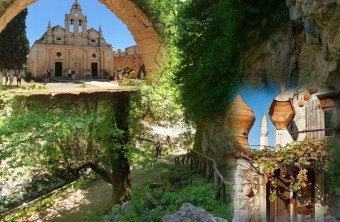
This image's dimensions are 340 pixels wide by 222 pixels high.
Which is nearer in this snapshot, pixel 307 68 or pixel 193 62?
pixel 307 68

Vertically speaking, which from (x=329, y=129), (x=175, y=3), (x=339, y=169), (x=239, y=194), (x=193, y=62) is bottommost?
(x=239, y=194)

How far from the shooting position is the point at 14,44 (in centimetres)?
1831

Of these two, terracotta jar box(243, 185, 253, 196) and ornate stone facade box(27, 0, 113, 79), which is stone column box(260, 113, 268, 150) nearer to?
terracotta jar box(243, 185, 253, 196)

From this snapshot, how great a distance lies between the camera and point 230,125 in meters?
6.41

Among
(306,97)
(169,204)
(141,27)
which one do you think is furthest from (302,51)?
(169,204)

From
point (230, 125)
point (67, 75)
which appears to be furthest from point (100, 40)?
point (230, 125)

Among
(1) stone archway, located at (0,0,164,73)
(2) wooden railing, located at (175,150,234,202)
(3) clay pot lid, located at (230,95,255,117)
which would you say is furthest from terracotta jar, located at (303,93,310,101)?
(1) stone archway, located at (0,0,164,73)

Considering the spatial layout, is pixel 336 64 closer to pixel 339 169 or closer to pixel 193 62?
pixel 339 169

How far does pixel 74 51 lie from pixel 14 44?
13.6m

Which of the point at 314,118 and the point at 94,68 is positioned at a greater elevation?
the point at 94,68

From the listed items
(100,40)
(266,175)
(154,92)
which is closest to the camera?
(266,175)

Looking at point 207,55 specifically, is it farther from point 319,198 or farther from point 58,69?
point 58,69

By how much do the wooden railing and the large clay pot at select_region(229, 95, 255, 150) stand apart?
1032 millimetres

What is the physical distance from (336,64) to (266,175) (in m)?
2.41
